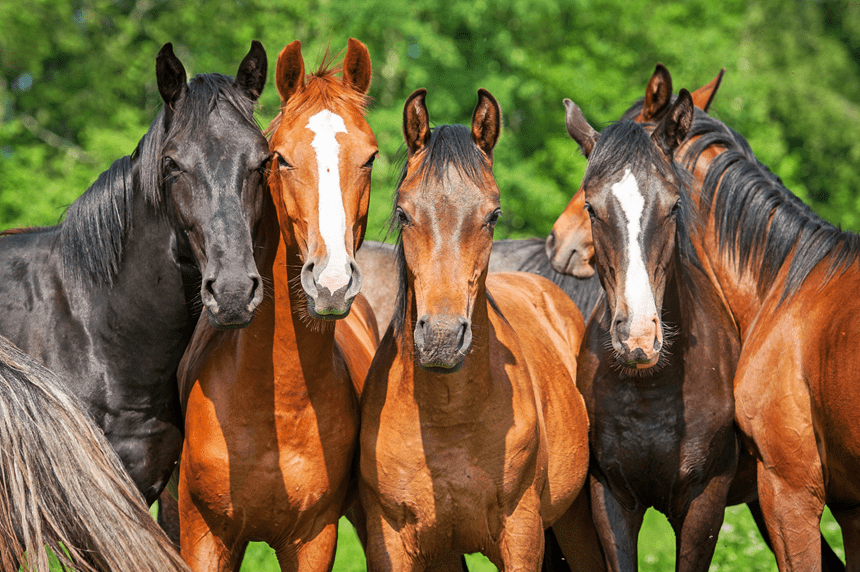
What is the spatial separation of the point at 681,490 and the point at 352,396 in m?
1.60

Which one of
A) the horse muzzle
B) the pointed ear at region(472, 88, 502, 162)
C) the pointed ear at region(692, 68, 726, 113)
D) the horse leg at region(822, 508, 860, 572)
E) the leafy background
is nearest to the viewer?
the horse muzzle

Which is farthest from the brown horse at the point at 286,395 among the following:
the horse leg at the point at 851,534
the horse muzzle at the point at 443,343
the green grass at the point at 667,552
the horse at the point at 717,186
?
the green grass at the point at 667,552

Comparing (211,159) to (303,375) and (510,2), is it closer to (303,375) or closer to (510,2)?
(303,375)

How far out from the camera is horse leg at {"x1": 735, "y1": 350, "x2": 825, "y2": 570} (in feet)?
12.4

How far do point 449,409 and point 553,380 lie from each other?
975mm

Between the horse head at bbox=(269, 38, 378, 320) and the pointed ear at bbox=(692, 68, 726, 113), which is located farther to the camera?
the pointed ear at bbox=(692, 68, 726, 113)

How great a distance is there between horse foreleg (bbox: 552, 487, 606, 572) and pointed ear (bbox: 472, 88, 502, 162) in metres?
2.10

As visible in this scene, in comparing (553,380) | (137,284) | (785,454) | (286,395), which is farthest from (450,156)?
(785,454)

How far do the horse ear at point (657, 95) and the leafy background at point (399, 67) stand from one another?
743 cm

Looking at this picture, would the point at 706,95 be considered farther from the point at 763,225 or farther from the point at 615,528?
the point at 615,528

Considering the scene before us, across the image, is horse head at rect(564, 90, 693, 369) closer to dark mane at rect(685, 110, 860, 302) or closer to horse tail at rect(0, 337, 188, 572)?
dark mane at rect(685, 110, 860, 302)

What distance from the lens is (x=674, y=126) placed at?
3.90 meters

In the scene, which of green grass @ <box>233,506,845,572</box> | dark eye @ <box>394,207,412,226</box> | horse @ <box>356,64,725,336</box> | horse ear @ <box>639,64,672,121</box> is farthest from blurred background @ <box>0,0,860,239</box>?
dark eye @ <box>394,207,412,226</box>

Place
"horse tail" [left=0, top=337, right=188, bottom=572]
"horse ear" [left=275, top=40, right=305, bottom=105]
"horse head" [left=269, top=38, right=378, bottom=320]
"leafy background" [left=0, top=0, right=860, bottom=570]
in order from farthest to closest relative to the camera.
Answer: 1. "leafy background" [left=0, top=0, right=860, bottom=570]
2. "horse ear" [left=275, top=40, right=305, bottom=105]
3. "horse head" [left=269, top=38, right=378, bottom=320]
4. "horse tail" [left=0, top=337, right=188, bottom=572]
